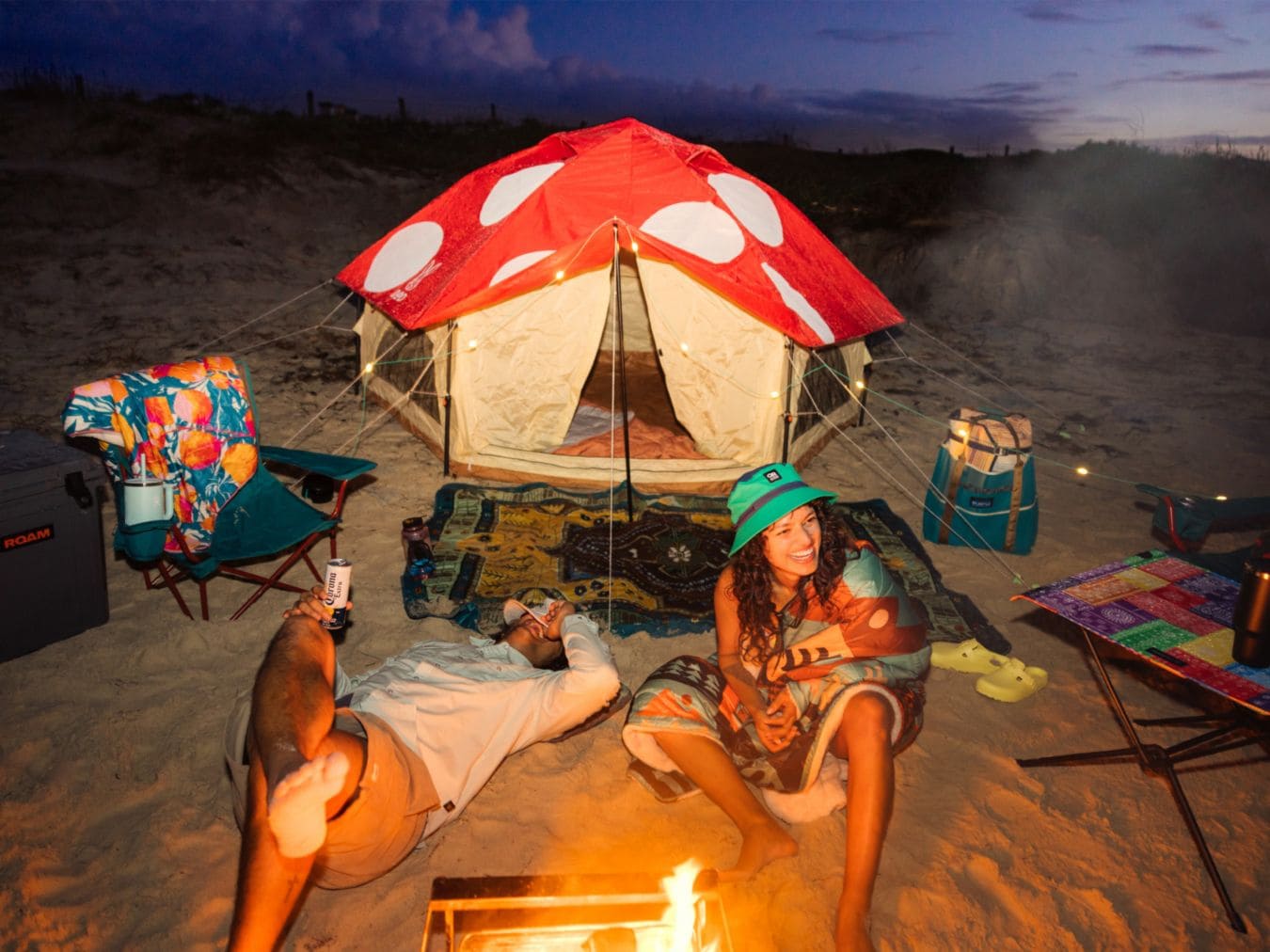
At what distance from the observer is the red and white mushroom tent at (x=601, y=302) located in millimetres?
4301

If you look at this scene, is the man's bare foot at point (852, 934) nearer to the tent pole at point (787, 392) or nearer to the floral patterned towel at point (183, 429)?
the floral patterned towel at point (183, 429)

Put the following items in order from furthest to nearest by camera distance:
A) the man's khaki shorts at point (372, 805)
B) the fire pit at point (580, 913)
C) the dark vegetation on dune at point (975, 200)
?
the dark vegetation on dune at point (975, 200) → the man's khaki shorts at point (372, 805) → the fire pit at point (580, 913)

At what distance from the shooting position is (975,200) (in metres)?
15.0

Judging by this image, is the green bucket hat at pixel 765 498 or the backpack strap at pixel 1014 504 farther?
the backpack strap at pixel 1014 504

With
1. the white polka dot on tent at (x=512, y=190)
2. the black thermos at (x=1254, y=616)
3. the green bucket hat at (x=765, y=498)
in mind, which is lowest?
the black thermos at (x=1254, y=616)

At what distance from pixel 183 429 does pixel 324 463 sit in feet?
1.99

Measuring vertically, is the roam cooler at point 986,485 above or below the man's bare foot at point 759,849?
above

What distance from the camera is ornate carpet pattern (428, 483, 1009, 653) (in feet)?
12.3

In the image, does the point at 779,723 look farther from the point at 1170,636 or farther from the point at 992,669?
the point at 992,669

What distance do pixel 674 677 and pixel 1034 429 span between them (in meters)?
5.32

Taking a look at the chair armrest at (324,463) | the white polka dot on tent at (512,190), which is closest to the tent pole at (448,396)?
the white polka dot on tent at (512,190)

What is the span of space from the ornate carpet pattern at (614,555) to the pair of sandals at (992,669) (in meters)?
0.14

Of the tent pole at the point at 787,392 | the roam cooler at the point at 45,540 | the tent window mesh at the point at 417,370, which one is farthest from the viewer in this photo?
Result: the tent window mesh at the point at 417,370

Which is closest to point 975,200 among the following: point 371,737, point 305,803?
point 371,737
